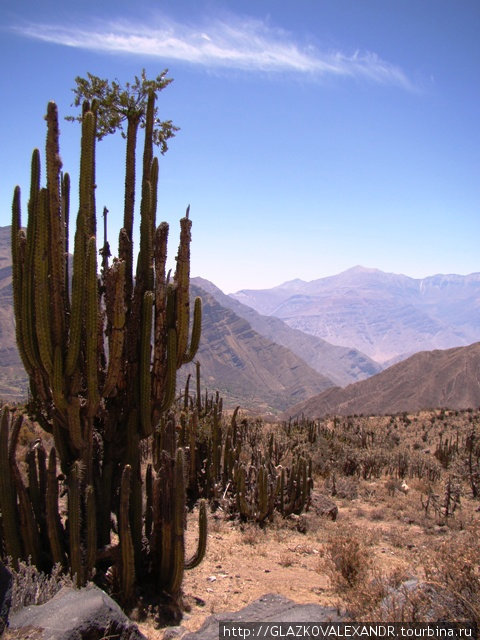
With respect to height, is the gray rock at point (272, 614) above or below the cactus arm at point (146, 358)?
below

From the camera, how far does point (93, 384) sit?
17.4ft

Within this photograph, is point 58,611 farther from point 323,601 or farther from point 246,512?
point 246,512

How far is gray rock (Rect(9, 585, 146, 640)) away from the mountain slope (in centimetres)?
13525

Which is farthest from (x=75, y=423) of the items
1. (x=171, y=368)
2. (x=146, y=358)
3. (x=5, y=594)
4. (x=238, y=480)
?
(x=238, y=480)

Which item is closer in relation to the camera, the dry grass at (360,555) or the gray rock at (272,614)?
the dry grass at (360,555)

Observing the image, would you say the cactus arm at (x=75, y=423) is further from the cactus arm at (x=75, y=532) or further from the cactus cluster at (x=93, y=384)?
the cactus arm at (x=75, y=532)

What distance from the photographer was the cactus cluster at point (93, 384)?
16.9 feet

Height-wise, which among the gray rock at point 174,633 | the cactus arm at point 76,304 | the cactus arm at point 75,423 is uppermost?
the cactus arm at point 76,304

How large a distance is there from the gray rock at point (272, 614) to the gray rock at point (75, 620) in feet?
3.14

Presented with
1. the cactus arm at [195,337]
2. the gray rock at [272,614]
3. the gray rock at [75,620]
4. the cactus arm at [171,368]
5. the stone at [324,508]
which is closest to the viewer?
the gray rock at [75,620]

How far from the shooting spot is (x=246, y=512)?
28.1 ft

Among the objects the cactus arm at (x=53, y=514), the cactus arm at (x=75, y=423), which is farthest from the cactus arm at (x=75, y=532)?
the cactus arm at (x=75, y=423)

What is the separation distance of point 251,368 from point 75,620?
174 meters

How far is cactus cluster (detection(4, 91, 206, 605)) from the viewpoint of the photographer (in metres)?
5.14
